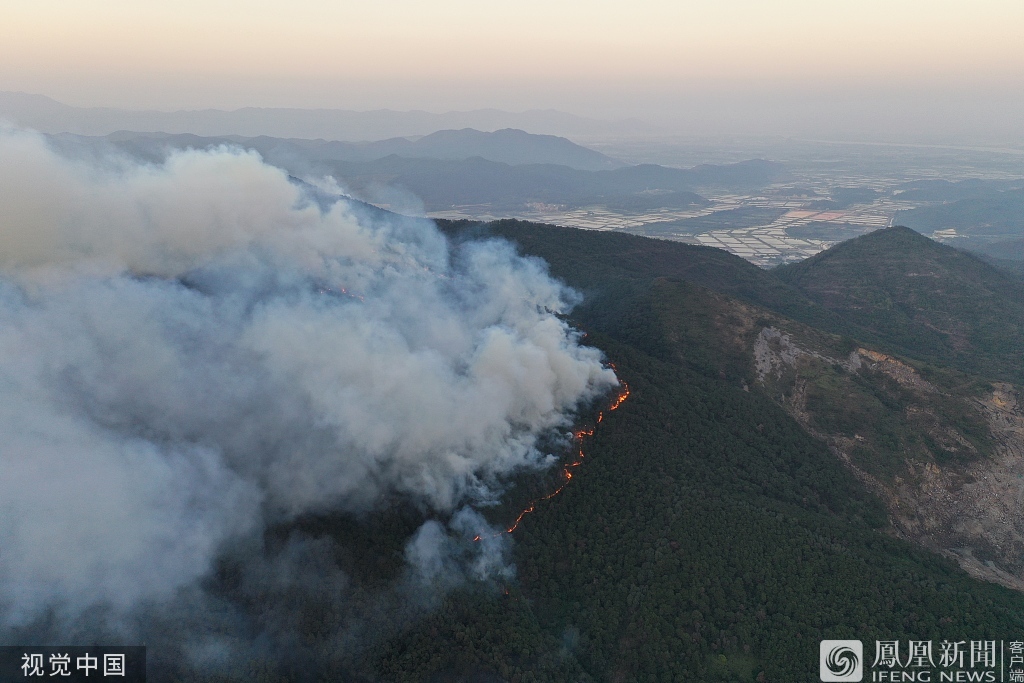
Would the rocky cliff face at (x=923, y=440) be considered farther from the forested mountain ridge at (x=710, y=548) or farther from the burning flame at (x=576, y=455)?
the burning flame at (x=576, y=455)

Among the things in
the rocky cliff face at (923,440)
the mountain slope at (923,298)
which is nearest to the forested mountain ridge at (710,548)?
the rocky cliff face at (923,440)

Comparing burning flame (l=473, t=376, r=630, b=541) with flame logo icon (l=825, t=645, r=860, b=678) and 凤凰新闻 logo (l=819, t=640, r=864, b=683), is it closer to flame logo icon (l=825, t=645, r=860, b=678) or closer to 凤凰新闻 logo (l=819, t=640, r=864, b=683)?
凤凰新闻 logo (l=819, t=640, r=864, b=683)

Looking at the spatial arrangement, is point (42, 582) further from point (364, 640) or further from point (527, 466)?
point (527, 466)

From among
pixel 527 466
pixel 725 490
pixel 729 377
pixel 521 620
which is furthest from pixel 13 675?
pixel 729 377

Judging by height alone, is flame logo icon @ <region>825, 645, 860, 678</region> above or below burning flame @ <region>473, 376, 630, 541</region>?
below

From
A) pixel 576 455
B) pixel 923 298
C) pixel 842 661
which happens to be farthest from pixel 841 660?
pixel 923 298

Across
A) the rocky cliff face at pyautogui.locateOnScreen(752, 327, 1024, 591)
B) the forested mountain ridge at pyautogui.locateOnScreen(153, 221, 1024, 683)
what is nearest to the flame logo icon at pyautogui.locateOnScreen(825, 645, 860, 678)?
the forested mountain ridge at pyautogui.locateOnScreen(153, 221, 1024, 683)

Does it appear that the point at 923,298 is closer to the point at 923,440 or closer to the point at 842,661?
the point at 923,440
